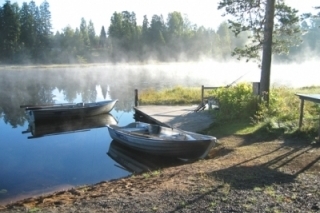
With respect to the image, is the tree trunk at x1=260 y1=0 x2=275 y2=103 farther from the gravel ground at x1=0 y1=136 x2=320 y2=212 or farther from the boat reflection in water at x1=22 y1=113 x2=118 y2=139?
the boat reflection in water at x1=22 y1=113 x2=118 y2=139

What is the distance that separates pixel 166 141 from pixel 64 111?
11.0 meters

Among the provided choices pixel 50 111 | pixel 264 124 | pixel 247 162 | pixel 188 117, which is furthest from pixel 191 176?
pixel 50 111

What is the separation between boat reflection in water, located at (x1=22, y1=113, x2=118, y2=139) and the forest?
193 feet

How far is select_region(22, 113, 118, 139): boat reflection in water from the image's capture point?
55.1ft

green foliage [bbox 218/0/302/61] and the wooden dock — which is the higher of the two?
green foliage [bbox 218/0/302/61]

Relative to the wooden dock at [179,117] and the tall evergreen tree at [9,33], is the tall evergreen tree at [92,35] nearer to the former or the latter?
the tall evergreen tree at [9,33]

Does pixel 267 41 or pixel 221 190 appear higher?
pixel 267 41

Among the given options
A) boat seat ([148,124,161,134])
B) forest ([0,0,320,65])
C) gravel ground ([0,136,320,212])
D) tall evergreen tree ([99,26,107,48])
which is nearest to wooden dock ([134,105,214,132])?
boat seat ([148,124,161,134])

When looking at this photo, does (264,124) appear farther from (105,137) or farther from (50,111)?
(50,111)

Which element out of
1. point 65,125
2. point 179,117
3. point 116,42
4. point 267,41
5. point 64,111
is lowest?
point 65,125

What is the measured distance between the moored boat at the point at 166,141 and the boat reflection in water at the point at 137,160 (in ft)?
0.80

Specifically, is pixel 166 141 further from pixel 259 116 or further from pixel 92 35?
pixel 92 35

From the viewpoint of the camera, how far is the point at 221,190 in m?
5.59

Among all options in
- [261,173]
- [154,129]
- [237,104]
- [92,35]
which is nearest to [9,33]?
[92,35]
